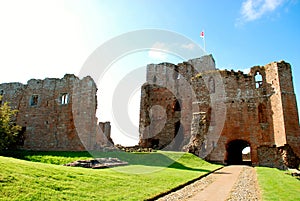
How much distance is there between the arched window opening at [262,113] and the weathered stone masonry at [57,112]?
16.4 meters

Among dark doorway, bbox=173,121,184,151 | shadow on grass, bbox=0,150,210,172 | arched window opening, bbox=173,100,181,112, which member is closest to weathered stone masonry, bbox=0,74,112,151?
shadow on grass, bbox=0,150,210,172

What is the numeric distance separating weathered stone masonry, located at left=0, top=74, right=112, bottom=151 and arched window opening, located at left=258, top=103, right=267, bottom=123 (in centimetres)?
1641

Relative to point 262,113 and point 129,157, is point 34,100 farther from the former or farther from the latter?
point 262,113

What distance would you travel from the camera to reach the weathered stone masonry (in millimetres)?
22203

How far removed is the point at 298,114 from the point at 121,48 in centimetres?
1774

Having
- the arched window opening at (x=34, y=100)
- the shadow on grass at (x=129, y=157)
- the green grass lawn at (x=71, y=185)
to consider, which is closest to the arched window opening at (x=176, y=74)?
the shadow on grass at (x=129, y=157)

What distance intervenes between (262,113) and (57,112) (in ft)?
67.9

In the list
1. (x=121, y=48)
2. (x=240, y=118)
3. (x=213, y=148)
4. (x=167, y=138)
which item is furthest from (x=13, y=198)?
(x=167, y=138)

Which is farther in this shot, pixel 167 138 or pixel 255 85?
pixel 167 138

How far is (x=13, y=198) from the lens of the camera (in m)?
5.88

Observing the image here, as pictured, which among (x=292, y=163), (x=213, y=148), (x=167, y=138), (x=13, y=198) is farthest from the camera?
(x=167, y=138)

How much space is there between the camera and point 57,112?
2384cm

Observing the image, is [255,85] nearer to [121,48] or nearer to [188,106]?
[188,106]

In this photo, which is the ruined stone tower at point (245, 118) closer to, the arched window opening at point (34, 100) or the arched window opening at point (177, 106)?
the arched window opening at point (177, 106)
